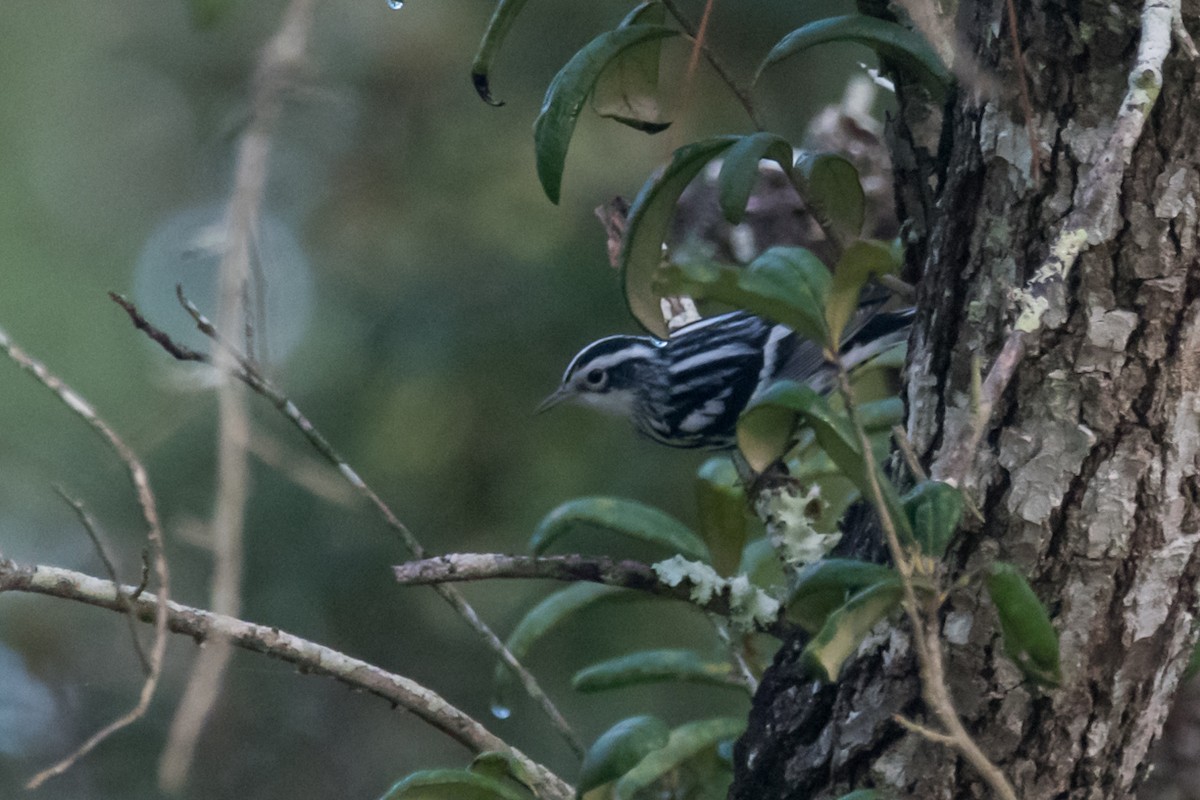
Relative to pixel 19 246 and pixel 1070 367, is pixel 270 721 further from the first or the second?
pixel 1070 367

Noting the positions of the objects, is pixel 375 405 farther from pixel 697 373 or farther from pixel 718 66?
pixel 718 66

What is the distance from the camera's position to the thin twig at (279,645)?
1.22m

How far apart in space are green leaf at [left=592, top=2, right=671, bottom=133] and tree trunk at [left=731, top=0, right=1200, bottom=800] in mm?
368

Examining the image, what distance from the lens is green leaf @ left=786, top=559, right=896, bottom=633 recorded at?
0.97m

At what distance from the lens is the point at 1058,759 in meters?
1.14

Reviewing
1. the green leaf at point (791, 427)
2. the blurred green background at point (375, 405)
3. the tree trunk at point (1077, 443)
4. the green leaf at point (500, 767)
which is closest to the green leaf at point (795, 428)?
the green leaf at point (791, 427)

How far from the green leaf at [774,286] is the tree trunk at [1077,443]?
0.25 meters

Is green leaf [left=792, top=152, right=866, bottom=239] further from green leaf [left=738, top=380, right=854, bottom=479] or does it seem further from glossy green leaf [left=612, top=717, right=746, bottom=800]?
glossy green leaf [left=612, top=717, right=746, bottom=800]

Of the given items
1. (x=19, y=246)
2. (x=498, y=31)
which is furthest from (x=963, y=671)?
(x=19, y=246)

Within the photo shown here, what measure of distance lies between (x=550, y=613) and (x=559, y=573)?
29 cm

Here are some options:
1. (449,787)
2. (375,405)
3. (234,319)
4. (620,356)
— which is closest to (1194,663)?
(449,787)

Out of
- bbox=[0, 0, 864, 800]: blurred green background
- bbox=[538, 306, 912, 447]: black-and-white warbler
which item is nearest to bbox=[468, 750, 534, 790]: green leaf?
bbox=[538, 306, 912, 447]: black-and-white warbler

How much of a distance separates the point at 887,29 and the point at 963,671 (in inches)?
25.5

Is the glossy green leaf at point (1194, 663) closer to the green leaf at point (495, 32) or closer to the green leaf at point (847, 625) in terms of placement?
the green leaf at point (847, 625)
